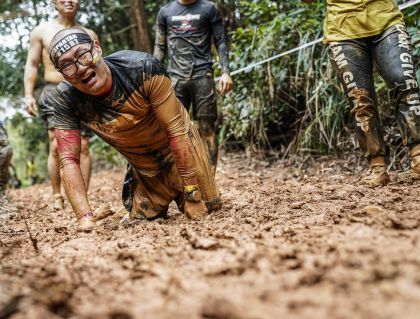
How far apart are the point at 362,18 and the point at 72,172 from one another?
2.05 metres

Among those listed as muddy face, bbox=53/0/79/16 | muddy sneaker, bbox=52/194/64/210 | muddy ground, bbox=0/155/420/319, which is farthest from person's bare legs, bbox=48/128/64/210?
muddy ground, bbox=0/155/420/319

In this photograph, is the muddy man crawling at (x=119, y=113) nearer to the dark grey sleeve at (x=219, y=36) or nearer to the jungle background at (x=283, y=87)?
the dark grey sleeve at (x=219, y=36)

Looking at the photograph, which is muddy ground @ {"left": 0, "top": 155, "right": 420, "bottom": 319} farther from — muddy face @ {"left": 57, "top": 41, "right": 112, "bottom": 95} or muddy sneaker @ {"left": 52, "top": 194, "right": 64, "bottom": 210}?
muddy sneaker @ {"left": 52, "top": 194, "right": 64, "bottom": 210}

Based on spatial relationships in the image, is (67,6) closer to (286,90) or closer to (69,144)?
(69,144)

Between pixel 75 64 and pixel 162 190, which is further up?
pixel 75 64

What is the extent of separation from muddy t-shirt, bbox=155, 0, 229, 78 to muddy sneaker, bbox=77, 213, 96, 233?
1.81m

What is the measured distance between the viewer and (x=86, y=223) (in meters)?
2.40

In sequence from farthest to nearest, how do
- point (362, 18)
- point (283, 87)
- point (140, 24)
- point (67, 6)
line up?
1. point (140, 24)
2. point (283, 87)
3. point (67, 6)
4. point (362, 18)

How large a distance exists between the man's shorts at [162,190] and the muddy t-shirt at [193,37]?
3.95 ft

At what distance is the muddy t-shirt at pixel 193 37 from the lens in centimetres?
385

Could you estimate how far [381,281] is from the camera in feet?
3.52

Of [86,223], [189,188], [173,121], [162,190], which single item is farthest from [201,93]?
[86,223]

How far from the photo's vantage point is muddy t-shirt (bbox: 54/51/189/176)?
8.21ft

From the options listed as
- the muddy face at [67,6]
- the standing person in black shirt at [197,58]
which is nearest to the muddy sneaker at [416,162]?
the standing person in black shirt at [197,58]
